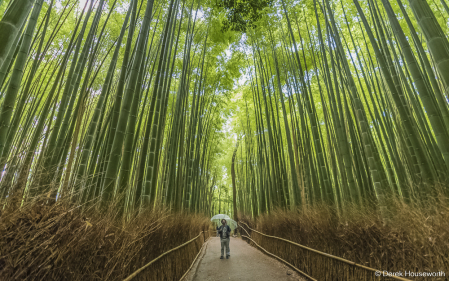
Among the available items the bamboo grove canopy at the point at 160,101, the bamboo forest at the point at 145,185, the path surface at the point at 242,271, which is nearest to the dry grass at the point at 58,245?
the bamboo forest at the point at 145,185

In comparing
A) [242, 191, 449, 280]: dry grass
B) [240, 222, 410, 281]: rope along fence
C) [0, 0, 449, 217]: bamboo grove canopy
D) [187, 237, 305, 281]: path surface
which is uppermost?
[0, 0, 449, 217]: bamboo grove canopy

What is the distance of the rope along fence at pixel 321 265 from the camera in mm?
1973

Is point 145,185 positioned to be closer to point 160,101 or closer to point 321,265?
point 160,101

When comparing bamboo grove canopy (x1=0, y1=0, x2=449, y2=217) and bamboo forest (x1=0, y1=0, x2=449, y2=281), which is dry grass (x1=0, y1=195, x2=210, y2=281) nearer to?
bamboo forest (x1=0, y1=0, x2=449, y2=281)

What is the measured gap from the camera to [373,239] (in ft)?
6.31

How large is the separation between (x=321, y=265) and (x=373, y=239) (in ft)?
3.40

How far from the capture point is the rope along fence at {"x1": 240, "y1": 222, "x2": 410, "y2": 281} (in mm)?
1973

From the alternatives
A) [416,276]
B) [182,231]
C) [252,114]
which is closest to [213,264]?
[182,231]

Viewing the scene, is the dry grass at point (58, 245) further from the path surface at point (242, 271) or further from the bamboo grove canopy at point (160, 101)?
the path surface at point (242, 271)

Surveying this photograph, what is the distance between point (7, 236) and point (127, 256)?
97 centimetres

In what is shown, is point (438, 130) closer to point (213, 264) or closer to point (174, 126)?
point (174, 126)

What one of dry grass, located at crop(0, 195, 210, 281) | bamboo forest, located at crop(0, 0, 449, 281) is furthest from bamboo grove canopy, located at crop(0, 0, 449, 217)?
dry grass, located at crop(0, 195, 210, 281)

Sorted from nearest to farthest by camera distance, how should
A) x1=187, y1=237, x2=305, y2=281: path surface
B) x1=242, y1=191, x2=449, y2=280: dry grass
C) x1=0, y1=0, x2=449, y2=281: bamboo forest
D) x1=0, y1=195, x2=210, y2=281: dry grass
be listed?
x1=0, y1=195, x2=210, y2=281: dry grass, x1=0, y1=0, x2=449, y2=281: bamboo forest, x1=242, y1=191, x2=449, y2=280: dry grass, x1=187, y1=237, x2=305, y2=281: path surface

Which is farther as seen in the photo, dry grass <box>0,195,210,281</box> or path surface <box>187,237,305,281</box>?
path surface <box>187,237,305,281</box>
